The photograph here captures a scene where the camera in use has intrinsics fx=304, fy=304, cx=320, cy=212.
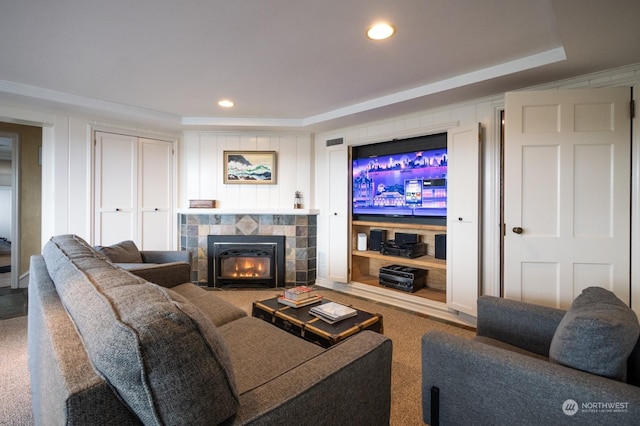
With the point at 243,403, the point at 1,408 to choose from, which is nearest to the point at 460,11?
the point at 243,403

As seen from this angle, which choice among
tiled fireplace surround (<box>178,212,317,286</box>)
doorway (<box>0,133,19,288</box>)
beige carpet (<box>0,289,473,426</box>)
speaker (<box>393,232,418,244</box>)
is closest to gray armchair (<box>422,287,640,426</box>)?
beige carpet (<box>0,289,473,426</box>)

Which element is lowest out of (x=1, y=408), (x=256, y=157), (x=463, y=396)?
(x=1, y=408)

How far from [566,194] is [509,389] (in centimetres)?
187

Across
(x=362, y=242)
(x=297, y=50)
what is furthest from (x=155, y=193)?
(x=297, y=50)

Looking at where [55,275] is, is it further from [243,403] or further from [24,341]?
[24,341]

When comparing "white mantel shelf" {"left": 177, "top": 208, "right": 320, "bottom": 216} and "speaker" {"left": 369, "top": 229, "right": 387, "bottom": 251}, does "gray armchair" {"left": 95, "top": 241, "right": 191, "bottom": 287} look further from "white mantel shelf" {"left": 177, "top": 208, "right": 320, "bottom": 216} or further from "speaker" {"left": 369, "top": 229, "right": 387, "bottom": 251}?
"speaker" {"left": 369, "top": 229, "right": 387, "bottom": 251}

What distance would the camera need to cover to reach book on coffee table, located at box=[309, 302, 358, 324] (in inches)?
83.0

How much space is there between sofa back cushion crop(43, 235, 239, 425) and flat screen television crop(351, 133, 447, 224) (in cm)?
304

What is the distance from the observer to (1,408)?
5.70 feet

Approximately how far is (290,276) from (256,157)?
5.82 feet

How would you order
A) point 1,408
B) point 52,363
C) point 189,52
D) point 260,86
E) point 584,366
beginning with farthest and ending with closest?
point 260,86 → point 189,52 → point 1,408 → point 584,366 → point 52,363

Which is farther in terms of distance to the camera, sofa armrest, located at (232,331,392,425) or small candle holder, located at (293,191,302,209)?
small candle holder, located at (293,191,302,209)

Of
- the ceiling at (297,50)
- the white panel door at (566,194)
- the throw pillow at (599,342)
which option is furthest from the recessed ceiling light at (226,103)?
the throw pillow at (599,342)

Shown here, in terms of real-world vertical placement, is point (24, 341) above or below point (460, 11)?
below
